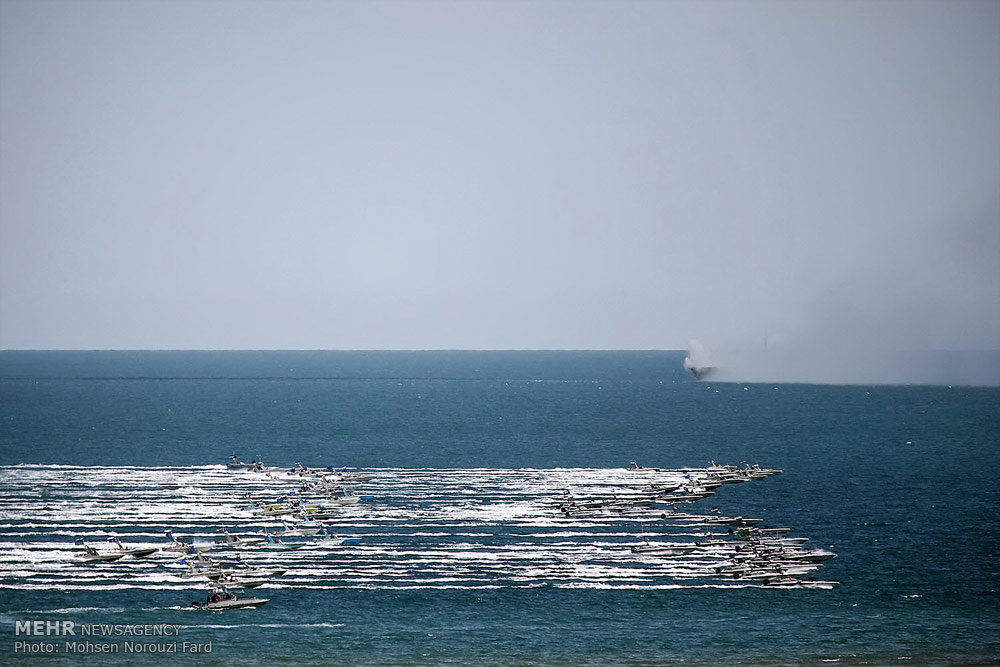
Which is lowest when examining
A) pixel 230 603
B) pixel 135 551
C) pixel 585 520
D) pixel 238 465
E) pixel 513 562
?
pixel 230 603

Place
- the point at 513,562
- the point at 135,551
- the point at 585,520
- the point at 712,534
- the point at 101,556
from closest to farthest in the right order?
the point at 101,556, the point at 513,562, the point at 135,551, the point at 712,534, the point at 585,520

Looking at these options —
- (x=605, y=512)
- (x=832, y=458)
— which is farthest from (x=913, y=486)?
(x=605, y=512)

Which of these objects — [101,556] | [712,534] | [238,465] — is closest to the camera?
[101,556]

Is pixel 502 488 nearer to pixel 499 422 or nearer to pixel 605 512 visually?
pixel 605 512

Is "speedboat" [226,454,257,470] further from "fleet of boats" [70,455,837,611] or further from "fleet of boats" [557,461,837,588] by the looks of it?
"fleet of boats" [557,461,837,588]

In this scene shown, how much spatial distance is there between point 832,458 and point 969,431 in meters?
45.8

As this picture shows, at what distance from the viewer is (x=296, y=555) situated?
244ft

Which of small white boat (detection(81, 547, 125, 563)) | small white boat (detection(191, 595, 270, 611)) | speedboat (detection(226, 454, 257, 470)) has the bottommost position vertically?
small white boat (detection(191, 595, 270, 611))

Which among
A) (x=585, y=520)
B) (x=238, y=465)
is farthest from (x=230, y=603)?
(x=238, y=465)

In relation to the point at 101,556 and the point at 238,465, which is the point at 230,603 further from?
the point at 238,465

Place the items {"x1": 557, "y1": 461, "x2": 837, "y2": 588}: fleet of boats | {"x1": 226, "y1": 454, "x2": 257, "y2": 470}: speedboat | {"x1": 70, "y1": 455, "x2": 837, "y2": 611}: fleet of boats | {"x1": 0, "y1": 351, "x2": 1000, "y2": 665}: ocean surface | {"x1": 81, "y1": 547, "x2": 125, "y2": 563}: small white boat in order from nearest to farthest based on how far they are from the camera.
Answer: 1. {"x1": 0, "y1": 351, "x2": 1000, "y2": 665}: ocean surface
2. {"x1": 70, "y1": 455, "x2": 837, "y2": 611}: fleet of boats
3. {"x1": 557, "y1": 461, "x2": 837, "y2": 588}: fleet of boats
4. {"x1": 81, "y1": 547, "x2": 125, "y2": 563}: small white boat
5. {"x1": 226, "y1": 454, "x2": 257, "y2": 470}: speedboat

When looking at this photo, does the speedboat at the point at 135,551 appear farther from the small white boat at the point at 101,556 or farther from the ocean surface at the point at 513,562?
the ocean surface at the point at 513,562

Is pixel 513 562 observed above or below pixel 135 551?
above

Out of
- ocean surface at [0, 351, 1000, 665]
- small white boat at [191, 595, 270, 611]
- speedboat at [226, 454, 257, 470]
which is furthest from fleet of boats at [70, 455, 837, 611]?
speedboat at [226, 454, 257, 470]
